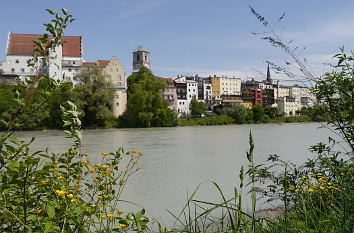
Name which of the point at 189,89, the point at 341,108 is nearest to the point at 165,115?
the point at 189,89

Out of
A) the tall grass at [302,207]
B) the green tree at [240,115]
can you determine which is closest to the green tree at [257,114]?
the green tree at [240,115]

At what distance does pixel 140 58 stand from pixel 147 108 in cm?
3294

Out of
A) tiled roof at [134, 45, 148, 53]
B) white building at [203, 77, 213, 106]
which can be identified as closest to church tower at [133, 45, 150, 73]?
tiled roof at [134, 45, 148, 53]

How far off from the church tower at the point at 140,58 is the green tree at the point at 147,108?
93.7 ft

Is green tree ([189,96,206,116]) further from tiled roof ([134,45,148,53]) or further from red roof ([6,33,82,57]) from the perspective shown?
red roof ([6,33,82,57])

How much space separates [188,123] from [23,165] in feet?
143

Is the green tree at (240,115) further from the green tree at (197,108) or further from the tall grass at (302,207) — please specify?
the tall grass at (302,207)

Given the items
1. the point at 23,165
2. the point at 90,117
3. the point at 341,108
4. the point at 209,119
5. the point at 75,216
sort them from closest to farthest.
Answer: the point at 23,165 < the point at 75,216 < the point at 341,108 < the point at 90,117 < the point at 209,119

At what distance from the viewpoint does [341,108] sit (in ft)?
9.66

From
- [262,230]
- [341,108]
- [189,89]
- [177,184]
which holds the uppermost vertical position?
[189,89]

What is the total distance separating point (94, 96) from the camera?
35344 millimetres

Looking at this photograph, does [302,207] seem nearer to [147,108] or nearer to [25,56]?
[147,108]

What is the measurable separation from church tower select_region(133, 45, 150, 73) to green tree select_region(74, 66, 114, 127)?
3236 centimetres

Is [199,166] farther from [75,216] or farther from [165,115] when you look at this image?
[165,115]
